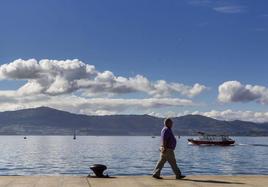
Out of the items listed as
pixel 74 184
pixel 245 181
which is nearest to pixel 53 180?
pixel 74 184

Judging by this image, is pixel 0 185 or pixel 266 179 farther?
pixel 266 179

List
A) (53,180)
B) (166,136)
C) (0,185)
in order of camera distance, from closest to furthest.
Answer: (0,185) < (53,180) < (166,136)

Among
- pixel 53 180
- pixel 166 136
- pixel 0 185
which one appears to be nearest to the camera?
pixel 0 185

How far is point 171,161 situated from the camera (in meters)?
23.3

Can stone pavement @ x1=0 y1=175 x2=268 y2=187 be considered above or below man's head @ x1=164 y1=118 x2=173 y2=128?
below

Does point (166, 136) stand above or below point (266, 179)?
above

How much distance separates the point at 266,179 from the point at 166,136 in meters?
4.62

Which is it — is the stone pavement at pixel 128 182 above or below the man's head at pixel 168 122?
below

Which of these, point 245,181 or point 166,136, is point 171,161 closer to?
point 166,136

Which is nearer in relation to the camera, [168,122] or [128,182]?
[128,182]

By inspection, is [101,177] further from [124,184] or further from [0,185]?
[0,185]

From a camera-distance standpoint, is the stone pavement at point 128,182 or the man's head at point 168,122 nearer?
the stone pavement at point 128,182

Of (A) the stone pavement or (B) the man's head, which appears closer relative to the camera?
(A) the stone pavement

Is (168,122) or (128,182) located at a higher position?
(168,122)
